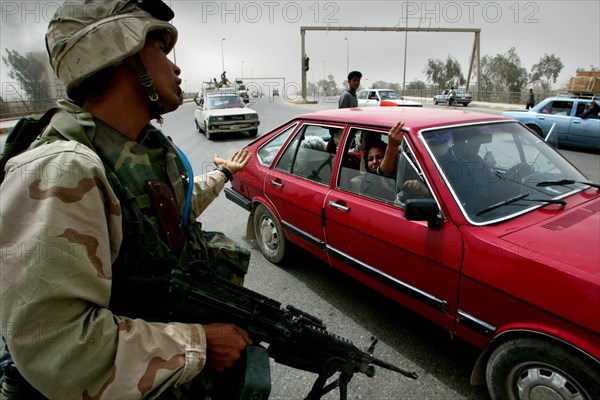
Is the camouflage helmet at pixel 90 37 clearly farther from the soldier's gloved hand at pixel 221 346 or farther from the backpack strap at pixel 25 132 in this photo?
the soldier's gloved hand at pixel 221 346

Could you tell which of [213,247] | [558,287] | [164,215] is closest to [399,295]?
[558,287]

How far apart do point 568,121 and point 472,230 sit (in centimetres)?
1040

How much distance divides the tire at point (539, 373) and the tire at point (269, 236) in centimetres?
216

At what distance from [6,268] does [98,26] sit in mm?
730

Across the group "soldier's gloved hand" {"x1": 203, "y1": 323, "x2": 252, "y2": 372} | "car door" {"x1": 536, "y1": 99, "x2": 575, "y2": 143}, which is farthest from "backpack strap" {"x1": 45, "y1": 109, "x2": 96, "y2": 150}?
"car door" {"x1": 536, "y1": 99, "x2": 575, "y2": 143}

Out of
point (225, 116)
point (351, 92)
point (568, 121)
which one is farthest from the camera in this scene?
point (225, 116)

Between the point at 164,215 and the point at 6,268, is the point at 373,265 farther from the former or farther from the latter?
the point at 6,268

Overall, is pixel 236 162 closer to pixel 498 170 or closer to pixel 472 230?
pixel 472 230

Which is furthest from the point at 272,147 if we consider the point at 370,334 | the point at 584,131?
the point at 584,131

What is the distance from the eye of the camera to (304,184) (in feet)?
10.6

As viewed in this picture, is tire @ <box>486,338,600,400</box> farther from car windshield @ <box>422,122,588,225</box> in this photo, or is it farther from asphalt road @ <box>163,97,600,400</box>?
car windshield @ <box>422,122,588,225</box>

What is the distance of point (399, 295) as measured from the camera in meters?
2.41

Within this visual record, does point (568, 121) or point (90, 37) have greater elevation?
point (90, 37)

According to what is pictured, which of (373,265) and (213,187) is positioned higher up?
(213,187)
